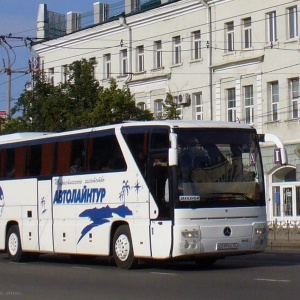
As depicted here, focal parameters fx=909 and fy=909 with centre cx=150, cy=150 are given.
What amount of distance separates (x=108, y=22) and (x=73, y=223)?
103 feet

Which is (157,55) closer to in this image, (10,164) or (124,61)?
(124,61)

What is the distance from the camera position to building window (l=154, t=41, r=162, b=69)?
49.7 meters

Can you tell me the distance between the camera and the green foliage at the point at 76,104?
133 ft

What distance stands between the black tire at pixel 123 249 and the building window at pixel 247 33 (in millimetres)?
24936

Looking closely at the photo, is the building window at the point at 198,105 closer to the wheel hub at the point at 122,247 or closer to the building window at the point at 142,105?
the building window at the point at 142,105

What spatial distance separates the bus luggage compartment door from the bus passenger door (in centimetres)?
456

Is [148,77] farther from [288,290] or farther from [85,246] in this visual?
[288,290]

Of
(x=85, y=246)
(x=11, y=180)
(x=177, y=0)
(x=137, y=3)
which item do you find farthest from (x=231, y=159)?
(x=137, y=3)

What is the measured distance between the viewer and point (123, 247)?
20.2m

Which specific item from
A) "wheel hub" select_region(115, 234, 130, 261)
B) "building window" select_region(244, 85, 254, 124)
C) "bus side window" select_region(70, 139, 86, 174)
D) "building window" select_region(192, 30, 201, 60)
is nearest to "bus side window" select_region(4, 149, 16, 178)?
"bus side window" select_region(70, 139, 86, 174)

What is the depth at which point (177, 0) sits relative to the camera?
47344mm

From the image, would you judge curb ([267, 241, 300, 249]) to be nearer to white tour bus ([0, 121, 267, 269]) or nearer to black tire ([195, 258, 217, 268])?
black tire ([195, 258, 217, 268])

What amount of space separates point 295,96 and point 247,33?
Result: 4.39m

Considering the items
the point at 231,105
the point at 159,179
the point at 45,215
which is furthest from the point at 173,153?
the point at 231,105
